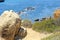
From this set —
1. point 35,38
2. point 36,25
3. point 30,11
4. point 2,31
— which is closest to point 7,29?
point 2,31

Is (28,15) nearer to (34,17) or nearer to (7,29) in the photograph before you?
(34,17)

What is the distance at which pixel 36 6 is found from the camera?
16875mm

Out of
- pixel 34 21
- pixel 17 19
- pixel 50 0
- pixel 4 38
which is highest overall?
pixel 17 19

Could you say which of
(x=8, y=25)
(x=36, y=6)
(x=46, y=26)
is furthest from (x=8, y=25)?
(x=36, y=6)

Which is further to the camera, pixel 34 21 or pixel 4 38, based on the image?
pixel 34 21

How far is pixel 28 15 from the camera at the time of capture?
16594mm

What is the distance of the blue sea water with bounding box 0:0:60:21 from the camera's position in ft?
52.9

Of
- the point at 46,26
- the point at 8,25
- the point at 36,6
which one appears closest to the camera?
the point at 8,25

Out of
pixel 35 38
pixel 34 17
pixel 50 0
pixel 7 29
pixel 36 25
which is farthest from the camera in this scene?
pixel 50 0

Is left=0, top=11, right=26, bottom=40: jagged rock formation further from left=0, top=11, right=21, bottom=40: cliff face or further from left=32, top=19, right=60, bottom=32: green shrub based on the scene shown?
left=32, top=19, right=60, bottom=32: green shrub

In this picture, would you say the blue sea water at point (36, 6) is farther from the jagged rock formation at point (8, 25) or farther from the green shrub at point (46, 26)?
the jagged rock formation at point (8, 25)

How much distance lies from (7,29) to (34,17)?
10990 mm

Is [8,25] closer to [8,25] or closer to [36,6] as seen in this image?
[8,25]

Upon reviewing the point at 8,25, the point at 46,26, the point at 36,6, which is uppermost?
the point at 8,25
